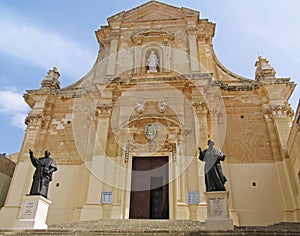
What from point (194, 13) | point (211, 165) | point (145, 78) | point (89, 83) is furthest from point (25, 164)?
point (194, 13)

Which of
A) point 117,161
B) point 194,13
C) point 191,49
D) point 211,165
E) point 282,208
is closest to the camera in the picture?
point 211,165

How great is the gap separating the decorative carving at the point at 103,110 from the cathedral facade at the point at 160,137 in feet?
0.14

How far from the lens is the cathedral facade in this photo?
10.3 m

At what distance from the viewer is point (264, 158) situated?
11078 mm

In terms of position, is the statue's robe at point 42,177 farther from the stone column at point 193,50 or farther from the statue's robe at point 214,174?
the stone column at point 193,50

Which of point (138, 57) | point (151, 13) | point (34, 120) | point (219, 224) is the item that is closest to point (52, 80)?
point (34, 120)

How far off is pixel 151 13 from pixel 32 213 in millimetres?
12519

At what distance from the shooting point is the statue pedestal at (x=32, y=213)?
7211 millimetres

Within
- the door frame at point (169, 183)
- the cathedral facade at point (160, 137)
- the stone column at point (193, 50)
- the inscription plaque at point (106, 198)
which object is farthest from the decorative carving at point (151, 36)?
the inscription plaque at point (106, 198)

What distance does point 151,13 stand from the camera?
16156 millimetres

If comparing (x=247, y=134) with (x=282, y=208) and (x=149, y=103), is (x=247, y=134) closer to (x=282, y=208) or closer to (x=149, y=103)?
(x=282, y=208)

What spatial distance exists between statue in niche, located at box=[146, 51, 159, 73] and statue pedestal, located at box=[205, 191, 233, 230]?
8.00m

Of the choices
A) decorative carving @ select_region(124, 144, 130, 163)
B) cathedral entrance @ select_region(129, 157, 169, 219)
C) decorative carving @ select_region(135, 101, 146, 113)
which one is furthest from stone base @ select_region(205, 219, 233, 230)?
decorative carving @ select_region(135, 101, 146, 113)

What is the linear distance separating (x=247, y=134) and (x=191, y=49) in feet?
16.4
